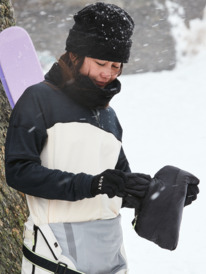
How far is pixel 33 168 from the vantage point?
4.64ft

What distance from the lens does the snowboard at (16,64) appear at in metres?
2.14

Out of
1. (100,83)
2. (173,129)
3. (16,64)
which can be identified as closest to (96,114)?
(100,83)

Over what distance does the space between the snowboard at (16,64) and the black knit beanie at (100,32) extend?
0.61 metres

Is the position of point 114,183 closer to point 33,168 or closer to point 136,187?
point 136,187

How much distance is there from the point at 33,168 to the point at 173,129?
7458 mm

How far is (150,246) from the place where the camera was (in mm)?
4312

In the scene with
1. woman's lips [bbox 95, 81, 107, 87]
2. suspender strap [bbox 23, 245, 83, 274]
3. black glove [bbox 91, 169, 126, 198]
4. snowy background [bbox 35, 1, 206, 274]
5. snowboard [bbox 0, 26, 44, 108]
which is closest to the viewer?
black glove [bbox 91, 169, 126, 198]

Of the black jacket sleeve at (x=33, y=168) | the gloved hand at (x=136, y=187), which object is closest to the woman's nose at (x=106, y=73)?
the black jacket sleeve at (x=33, y=168)

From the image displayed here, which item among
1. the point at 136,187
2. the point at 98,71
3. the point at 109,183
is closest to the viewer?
the point at 109,183

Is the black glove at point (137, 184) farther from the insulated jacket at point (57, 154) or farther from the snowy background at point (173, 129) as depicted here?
the snowy background at point (173, 129)

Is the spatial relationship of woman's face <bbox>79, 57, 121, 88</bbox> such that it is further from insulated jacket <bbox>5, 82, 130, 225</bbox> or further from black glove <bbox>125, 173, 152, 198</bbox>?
black glove <bbox>125, 173, 152, 198</bbox>

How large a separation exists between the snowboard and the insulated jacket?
2.04 feet

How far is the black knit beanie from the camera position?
5.14ft

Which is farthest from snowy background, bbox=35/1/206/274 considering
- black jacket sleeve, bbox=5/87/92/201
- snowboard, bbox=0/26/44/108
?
black jacket sleeve, bbox=5/87/92/201
